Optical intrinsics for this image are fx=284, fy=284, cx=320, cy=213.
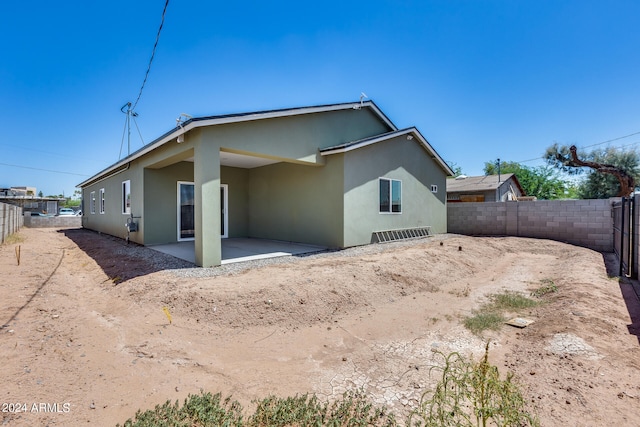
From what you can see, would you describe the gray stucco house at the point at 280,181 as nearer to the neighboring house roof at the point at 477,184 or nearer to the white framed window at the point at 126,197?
the white framed window at the point at 126,197

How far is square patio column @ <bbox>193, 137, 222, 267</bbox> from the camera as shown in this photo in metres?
6.43

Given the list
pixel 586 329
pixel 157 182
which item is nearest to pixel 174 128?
pixel 157 182

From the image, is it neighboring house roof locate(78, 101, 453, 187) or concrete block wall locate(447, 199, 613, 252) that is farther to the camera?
concrete block wall locate(447, 199, 613, 252)

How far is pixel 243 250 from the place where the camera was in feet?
29.0

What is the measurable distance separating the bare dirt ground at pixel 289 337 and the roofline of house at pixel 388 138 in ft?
12.0

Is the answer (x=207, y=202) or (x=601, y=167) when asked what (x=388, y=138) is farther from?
(x=601, y=167)

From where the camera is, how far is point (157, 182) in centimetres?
970

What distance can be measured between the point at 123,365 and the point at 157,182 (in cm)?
799

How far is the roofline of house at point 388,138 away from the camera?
878cm

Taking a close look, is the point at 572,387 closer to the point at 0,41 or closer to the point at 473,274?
the point at 473,274

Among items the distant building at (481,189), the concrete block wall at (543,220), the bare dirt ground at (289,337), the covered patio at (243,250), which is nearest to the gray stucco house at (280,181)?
the covered patio at (243,250)

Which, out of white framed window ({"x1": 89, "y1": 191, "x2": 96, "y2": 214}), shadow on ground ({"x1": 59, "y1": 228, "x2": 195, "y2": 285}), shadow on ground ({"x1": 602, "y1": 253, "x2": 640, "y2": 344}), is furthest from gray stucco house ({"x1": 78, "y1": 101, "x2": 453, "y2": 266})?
shadow on ground ({"x1": 602, "y1": 253, "x2": 640, "y2": 344})

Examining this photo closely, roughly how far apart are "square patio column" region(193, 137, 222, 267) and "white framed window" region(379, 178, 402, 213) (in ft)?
19.4

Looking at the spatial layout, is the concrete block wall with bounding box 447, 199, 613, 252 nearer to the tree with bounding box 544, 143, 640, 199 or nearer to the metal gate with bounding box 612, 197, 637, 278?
the metal gate with bounding box 612, 197, 637, 278
